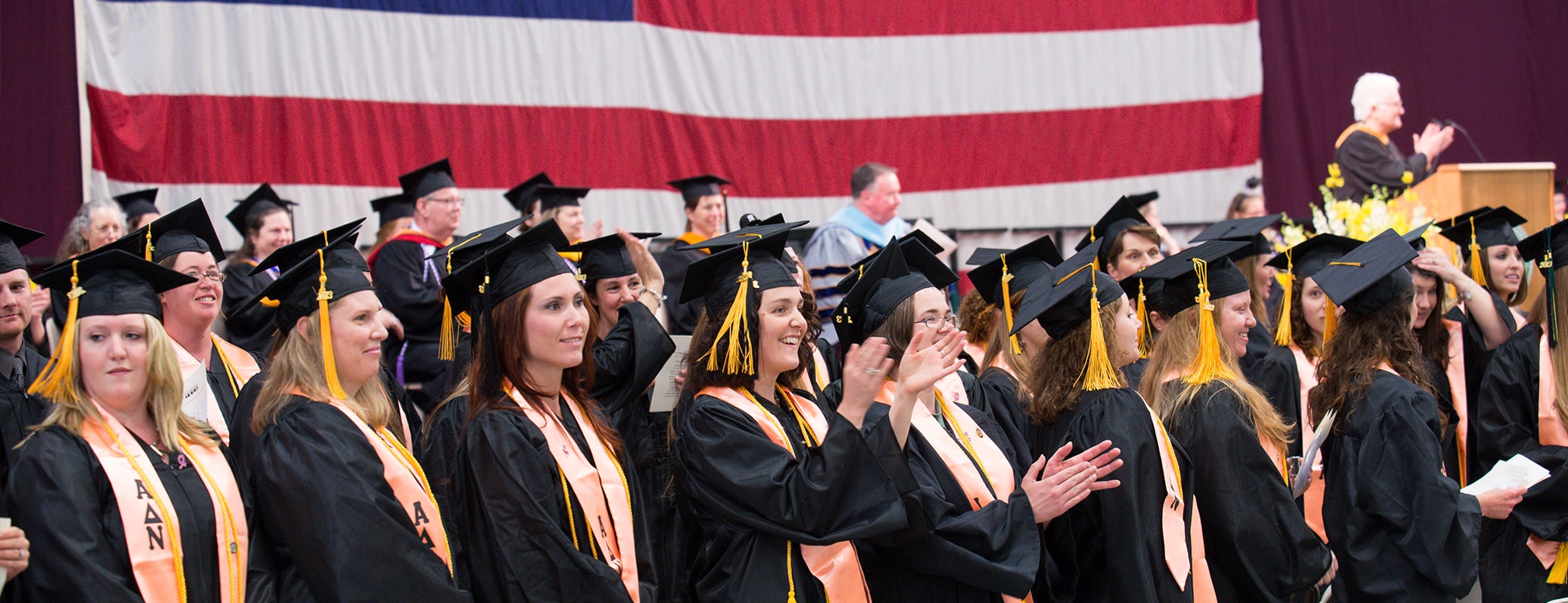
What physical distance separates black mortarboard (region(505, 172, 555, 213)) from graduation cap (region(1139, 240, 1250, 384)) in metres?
3.23

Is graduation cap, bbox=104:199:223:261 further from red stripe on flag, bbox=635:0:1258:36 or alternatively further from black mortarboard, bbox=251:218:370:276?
red stripe on flag, bbox=635:0:1258:36

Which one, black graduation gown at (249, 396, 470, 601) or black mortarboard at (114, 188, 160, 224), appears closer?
black graduation gown at (249, 396, 470, 601)

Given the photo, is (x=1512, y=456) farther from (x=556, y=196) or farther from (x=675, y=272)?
(x=556, y=196)

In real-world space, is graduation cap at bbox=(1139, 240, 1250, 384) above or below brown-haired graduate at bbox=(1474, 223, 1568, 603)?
above

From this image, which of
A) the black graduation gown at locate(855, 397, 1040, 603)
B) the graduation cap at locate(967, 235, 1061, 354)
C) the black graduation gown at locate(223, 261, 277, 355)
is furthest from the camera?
the black graduation gown at locate(223, 261, 277, 355)

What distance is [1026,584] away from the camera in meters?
3.16

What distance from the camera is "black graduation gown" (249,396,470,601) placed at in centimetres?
281

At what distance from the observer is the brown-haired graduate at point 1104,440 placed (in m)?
3.35

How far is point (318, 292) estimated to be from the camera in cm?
308

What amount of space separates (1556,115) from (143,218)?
9842 mm

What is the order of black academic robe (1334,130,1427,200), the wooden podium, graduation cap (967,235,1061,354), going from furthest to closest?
black academic robe (1334,130,1427,200)
the wooden podium
graduation cap (967,235,1061,354)

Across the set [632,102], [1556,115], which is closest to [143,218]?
[632,102]

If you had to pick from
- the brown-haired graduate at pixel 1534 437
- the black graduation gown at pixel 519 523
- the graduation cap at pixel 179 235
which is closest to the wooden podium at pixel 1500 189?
the brown-haired graduate at pixel 1534 437

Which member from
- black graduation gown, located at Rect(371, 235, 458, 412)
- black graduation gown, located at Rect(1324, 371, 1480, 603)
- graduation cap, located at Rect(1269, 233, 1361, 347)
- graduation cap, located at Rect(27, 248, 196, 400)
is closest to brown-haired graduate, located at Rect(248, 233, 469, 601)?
graduation cap, located at Rect(27, 248, 196, 400)
